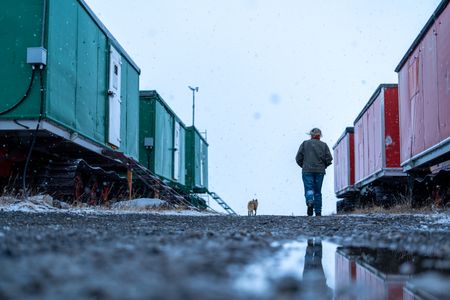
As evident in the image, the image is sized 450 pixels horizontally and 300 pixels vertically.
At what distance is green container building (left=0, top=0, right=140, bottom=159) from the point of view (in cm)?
834

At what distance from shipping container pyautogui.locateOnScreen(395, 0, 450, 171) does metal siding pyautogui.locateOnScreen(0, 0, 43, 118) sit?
6235 mm

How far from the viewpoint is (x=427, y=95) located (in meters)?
10.1

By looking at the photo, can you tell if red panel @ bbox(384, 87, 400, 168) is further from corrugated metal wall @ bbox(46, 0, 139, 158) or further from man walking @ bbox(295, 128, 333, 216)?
corrugated metal wall @ bbox(46, 0, 139, 158)

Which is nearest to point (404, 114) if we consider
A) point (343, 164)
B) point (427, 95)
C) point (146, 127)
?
point (427, 95)

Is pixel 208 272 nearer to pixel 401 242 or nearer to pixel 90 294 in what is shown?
pixel 90 294

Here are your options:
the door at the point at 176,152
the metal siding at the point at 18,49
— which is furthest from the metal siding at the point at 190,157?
the metal siding at the point at 18,49

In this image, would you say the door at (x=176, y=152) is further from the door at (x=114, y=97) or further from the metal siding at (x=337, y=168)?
the metal siding at (x=337, y=168)

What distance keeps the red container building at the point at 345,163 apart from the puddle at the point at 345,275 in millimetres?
18405

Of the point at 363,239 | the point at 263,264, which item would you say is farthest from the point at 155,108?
the point at 263,264

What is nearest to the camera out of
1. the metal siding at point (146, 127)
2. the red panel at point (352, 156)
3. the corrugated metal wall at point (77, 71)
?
the corrugated metal wall at point (77, 71)

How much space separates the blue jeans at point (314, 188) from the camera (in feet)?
34.6

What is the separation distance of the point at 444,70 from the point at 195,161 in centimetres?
1647

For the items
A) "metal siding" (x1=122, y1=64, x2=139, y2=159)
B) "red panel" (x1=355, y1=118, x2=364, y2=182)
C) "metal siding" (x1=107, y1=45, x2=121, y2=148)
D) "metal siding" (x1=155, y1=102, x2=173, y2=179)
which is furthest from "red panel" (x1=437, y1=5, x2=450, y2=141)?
"metal siding" (x1=155, y1=102, x2=173, y2=179)

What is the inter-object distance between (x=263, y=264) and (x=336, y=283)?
0.24 meters
